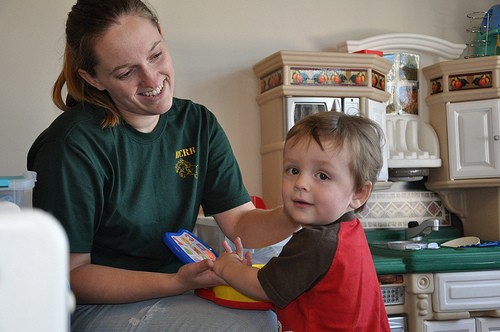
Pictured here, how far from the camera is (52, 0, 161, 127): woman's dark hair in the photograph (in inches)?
54.2

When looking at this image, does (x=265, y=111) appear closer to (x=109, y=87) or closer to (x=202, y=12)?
(x=202, y=12)

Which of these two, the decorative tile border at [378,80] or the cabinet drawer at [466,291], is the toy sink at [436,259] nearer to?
the cabinet drawer at [466,291]

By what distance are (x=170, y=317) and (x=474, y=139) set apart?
2.19 metres

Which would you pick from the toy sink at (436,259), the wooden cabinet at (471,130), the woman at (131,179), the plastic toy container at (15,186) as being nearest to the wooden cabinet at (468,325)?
the toy sink at (436,259)

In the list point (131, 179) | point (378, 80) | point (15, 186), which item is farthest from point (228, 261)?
point (378, 80)

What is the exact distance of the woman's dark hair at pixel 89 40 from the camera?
4.52 ft

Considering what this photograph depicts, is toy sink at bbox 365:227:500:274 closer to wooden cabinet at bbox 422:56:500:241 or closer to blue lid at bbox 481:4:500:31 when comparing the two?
wooden cabinet at bbox 422:56:500:241

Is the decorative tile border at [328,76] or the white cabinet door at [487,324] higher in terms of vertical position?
the decorative tile border at [328,76]

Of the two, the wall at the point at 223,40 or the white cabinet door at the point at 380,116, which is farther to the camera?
the white cabinet door at the point at 380,116

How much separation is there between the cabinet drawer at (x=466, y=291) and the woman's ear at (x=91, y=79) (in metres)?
1.63

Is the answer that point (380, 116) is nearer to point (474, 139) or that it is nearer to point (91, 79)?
point (474, 139)

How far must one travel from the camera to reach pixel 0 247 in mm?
411

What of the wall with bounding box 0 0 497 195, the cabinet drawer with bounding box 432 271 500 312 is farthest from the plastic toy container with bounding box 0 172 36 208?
the cabinet drawer with bounding box 432 271 500 312

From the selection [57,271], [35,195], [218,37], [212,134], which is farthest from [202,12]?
[57,271]
